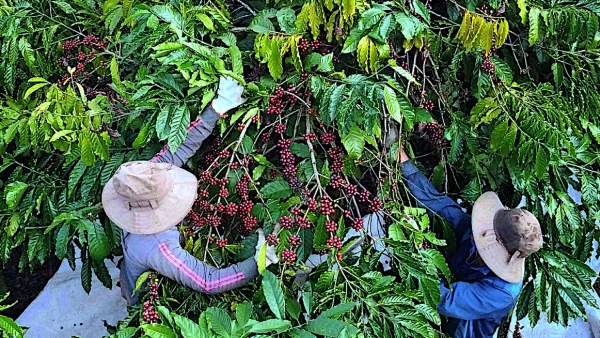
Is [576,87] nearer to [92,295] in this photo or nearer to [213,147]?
[213,147]

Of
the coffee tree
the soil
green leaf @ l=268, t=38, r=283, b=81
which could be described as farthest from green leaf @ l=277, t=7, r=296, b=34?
the soil

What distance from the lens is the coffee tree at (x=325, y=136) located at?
1711 mm

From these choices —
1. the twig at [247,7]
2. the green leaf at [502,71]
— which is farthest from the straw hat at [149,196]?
the green leaf at [502,71]

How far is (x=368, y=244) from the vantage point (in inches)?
70.2

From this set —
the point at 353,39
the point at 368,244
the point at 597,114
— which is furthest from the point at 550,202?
the point at 353,39

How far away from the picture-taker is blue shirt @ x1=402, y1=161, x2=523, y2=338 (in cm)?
191

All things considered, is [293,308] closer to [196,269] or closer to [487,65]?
[196,269]

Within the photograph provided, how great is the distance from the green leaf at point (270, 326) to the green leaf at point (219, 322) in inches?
2.3

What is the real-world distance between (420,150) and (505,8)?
0.58 metres

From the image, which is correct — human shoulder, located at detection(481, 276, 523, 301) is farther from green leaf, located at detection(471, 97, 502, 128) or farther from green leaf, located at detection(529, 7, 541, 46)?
green leaf, located at detection(529, 7, 541, 46)

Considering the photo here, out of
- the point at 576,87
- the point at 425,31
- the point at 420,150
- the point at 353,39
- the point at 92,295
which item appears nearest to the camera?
the point at 353,39

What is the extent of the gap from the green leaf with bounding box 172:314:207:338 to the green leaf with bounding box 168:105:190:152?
562 mm

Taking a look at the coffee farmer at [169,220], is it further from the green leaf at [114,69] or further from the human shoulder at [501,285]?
the human shoulder at [501,285]

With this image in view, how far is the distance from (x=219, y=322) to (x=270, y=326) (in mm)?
114
